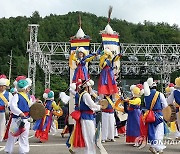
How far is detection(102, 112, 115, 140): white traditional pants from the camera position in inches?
409

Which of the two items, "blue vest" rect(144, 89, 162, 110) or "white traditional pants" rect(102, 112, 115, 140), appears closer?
"blue vest" rect(144, 89, 162, 110)

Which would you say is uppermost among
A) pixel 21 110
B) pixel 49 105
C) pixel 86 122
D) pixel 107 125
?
pixel 21 110

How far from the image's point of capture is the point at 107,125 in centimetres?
1043

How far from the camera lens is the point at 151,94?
811cm

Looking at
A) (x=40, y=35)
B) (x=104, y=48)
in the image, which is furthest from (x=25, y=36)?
(x=104, y=48)

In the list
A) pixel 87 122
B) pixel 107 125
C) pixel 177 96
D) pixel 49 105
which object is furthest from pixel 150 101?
pixel 49 105

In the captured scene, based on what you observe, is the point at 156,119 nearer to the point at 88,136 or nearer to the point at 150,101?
the point at 150,101

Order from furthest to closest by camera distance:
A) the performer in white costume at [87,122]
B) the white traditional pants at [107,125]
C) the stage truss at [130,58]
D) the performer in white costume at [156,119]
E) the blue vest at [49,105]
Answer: the stage truss at [130,58] < the blue vest at [49,105] < the white traditional pants at [107,125] < the performer in white costume at [156,119] < the performer in white costume at [87,122]

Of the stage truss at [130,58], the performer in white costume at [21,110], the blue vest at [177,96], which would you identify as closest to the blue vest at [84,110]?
the performer in white costume at [21,110]

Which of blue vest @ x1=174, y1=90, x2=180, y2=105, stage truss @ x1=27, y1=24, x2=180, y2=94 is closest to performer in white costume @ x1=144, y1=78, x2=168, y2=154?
blue vest @ x1=174, y1=90, x2=180, y2=105

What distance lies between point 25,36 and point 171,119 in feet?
144

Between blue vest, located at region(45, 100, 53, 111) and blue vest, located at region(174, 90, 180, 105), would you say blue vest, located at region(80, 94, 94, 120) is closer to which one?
blue vest, located at region(174, 90, 180, 105)

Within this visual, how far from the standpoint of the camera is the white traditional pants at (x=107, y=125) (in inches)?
409

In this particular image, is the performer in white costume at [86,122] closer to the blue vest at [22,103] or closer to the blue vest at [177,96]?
A: the blue vest at [22,103]
